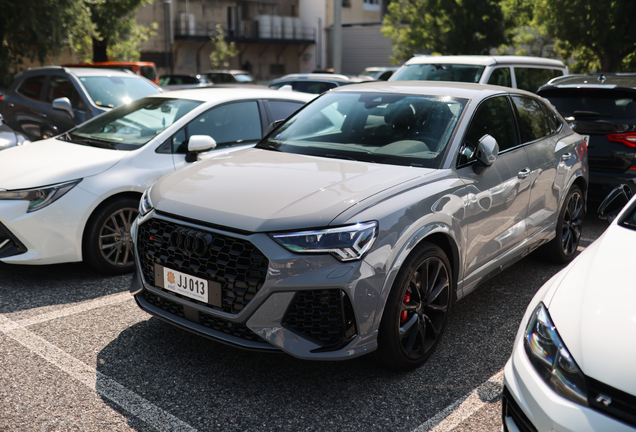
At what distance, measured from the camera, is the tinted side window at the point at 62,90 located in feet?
29.1

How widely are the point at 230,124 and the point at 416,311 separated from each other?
3099 mm

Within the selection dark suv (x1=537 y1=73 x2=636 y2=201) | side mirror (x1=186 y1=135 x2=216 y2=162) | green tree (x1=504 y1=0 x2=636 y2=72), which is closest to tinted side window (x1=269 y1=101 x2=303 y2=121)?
side mirror (x1=186 y1=135 x2=216 y2=162)

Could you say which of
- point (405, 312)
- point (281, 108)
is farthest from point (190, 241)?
point (281, 108)

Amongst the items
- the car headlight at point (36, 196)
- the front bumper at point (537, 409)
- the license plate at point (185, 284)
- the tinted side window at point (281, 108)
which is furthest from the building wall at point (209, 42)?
the front bumper at point (537, 409)

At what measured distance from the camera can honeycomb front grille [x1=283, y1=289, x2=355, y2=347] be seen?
9.53ft

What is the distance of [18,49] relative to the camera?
1377cm

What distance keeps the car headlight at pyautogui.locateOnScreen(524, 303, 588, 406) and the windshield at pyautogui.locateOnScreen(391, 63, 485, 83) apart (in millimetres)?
6911

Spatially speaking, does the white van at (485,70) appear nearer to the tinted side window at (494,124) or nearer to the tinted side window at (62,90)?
the tinted side window at (494,124)

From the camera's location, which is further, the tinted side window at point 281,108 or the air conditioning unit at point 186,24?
the air conditioning unit at point 186,24

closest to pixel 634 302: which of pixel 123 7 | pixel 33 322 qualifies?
pixel 33 322

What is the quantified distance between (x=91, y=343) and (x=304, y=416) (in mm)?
1550

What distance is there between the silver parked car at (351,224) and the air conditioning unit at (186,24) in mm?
36639

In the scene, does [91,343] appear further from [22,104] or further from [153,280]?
[22,104]

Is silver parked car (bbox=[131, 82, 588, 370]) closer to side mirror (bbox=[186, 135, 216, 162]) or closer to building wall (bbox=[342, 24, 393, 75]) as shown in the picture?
side mirror (bbox=[186, 135, 216, 162])
